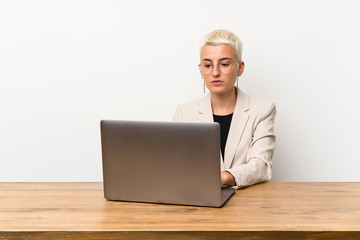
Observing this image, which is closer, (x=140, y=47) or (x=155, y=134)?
(x=155, y=134)

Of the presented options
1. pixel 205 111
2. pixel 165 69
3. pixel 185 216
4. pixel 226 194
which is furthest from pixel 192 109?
pixel 185 216

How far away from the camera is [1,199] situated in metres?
1.46

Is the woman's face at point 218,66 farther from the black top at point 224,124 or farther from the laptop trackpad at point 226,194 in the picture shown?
the laptop trackpad at point 226,194

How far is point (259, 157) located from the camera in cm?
188

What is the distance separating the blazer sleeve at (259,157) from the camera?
1.63 metres

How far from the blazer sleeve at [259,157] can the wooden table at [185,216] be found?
0.23 ft

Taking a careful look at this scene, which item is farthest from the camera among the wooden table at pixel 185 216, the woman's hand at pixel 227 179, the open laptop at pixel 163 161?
the woman's hand at pixel 227 179

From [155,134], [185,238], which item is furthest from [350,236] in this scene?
[155,134]

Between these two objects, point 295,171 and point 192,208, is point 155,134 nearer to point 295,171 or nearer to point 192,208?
point 192,208

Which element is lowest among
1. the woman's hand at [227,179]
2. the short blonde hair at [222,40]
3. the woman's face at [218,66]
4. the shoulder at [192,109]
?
the woman's hand at [227,179]

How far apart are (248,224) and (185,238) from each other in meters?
0.19

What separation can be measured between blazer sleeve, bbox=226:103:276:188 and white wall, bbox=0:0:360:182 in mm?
752

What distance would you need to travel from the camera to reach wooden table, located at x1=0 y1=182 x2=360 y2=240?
112 centimetres

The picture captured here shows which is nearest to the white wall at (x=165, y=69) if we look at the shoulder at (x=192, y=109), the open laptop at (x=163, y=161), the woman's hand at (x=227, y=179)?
the shoulder at (x=192, y=109)
